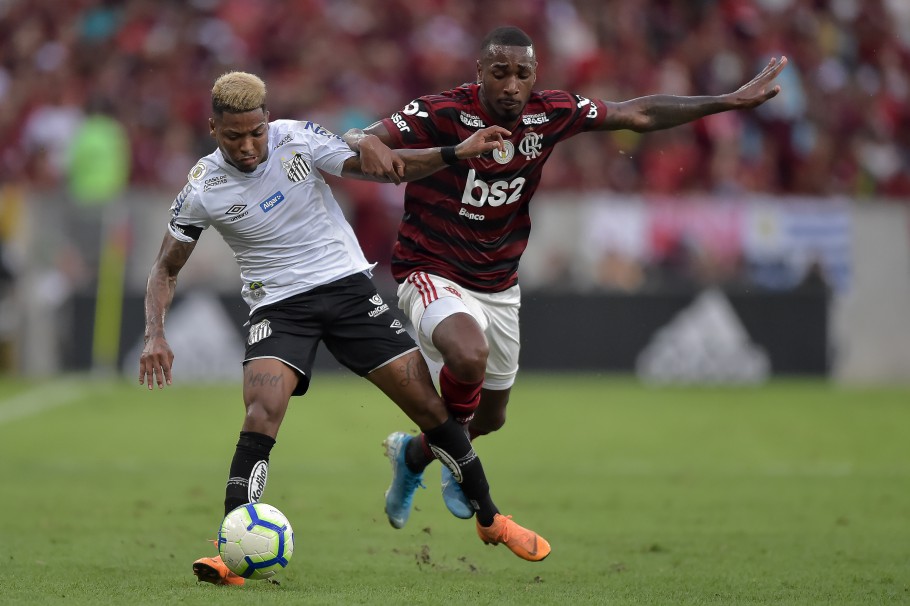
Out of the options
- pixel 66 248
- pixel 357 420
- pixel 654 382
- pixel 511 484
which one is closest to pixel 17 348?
pixel 66 248

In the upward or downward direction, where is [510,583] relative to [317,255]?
downward

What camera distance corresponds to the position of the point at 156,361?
668cm

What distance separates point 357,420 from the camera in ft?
49.6

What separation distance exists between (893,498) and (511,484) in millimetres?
2840

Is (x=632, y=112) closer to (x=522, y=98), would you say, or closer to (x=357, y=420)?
(x=522, y=98)

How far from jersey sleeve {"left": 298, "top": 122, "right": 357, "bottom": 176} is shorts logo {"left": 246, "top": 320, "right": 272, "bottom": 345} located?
0.83m

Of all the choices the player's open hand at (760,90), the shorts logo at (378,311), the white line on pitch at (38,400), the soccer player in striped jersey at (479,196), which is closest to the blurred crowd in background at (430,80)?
the white line on pitch at (38,400)

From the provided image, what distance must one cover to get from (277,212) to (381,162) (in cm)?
63

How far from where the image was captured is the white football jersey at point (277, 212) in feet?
22.9

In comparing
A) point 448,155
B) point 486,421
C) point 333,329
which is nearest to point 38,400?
point 486,421

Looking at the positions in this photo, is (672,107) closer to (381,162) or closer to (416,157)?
(416,157)

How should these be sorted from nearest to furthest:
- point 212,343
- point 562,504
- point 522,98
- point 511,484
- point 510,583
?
point 510,583 → point 522,98 → point 562,504 → point 511,484 → point 212,343

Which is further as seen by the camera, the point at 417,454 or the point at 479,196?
the point at 417,454

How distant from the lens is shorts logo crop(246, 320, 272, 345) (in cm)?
702
